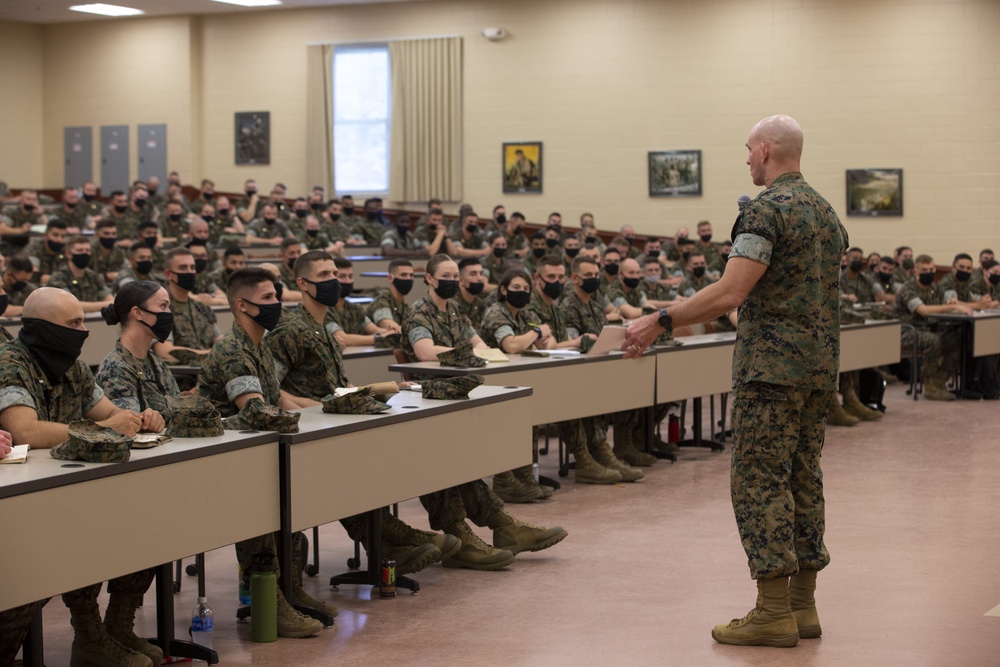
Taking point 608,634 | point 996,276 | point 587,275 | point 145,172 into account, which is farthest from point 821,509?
point 145,172

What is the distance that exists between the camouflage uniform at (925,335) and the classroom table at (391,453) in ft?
23.1

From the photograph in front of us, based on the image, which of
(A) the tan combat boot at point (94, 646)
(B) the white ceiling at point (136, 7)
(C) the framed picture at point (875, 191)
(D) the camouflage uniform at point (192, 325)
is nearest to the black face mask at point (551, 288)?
(D) the camouflage uniform at point (192, 325)

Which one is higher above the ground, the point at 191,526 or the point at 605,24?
the point at 605,24

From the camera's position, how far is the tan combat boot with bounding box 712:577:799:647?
164 inches

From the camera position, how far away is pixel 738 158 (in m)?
17.1

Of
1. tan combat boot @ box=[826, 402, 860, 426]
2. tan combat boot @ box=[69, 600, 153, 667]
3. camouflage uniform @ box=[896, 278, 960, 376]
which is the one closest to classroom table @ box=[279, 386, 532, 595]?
tan combat boot @ box=[69, 600, 153, 667]

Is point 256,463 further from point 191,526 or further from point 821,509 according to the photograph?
point 821,509

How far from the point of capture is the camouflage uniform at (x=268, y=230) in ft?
49.9

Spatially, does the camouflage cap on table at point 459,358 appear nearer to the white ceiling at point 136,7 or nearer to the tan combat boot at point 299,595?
the tan combat boot at point 299,595

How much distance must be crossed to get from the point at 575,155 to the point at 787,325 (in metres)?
14.1

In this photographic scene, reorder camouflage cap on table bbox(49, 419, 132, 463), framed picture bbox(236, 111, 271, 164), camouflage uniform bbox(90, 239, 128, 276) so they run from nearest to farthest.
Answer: camouflage cap on table bbox(49, 419, 132, 463)
camouflage uniform bbox(90, 239, 128, 276)
framed picture bbox(236, 111, 271, 164)

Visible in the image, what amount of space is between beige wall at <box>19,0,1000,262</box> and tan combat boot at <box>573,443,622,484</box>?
33.3 ft

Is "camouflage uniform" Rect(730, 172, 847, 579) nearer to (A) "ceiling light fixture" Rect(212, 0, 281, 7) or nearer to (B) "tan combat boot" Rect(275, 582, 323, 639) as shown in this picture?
(B) "tan combat boot" Rect(275, 582, 323, 639)

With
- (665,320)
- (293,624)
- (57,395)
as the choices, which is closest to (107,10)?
(57,395)
